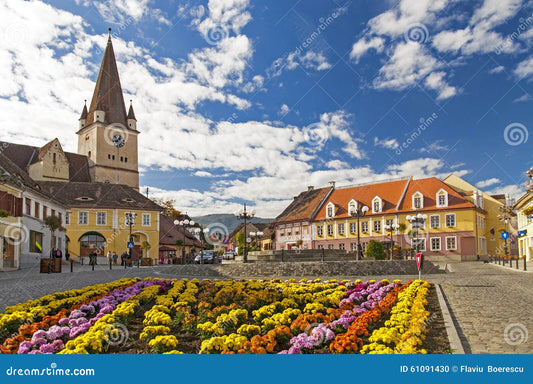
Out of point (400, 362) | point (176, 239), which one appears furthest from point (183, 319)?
point (176, 239)

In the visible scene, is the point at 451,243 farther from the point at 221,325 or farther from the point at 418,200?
the point at 221,325

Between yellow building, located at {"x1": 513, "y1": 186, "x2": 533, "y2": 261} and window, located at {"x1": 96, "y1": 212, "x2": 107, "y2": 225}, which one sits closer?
yellow building, located at {"x1": 513, "y1": 186, "x2": 533, "y2": 261}

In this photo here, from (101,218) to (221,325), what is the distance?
164 feet

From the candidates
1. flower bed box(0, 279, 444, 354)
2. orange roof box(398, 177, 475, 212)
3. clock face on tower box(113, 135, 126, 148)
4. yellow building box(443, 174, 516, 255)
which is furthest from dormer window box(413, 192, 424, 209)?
clock face on tower box(113, 135, 126, 148)

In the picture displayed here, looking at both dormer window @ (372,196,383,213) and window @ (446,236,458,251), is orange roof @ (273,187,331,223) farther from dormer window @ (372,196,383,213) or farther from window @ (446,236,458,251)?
window @ (446,236,458,251)

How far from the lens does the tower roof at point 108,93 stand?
8225 centimetres

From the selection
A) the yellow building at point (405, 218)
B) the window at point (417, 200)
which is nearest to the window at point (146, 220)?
the yellow building at point (405, 218)

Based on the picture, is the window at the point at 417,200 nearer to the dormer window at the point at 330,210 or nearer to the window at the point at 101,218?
the dormer window at the point at 330,210

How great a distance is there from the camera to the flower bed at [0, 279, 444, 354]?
6.66 meters

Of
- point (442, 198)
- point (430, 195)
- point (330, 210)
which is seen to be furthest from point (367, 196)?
point (442, 198)

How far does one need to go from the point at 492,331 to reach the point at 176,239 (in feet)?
209

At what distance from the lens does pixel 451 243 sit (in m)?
51.9

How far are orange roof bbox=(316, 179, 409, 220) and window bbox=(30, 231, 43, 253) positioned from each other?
35.2 metres

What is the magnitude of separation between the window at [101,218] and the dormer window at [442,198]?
38.5 meters
